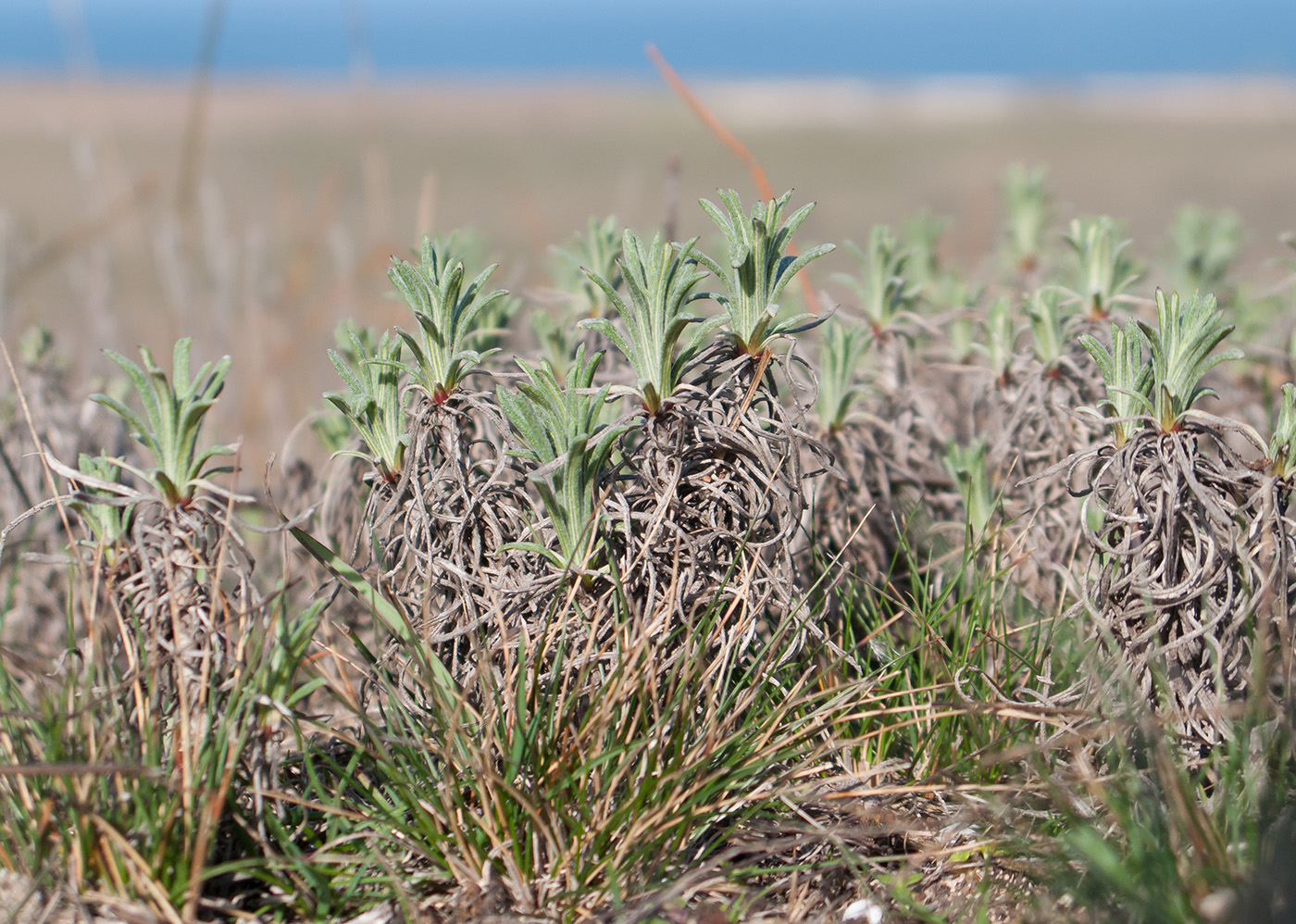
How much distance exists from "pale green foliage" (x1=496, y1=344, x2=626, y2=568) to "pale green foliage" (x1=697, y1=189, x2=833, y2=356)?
243mm

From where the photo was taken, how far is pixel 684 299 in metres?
1.62

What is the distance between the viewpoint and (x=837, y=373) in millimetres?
2057

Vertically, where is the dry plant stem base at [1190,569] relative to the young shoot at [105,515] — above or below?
below

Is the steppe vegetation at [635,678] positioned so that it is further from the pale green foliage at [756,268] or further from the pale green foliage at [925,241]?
the pale green foliage at [925,241]

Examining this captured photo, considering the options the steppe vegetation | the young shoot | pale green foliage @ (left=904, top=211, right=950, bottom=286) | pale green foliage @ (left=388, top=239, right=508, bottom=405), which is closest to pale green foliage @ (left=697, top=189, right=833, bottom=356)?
the steppe vegetation

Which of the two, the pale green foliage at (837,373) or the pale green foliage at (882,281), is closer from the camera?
the pale green foliage at (837,373)

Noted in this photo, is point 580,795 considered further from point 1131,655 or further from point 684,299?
point 1131,655

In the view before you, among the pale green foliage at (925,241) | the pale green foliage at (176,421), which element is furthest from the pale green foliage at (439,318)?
the pale green foliage at (925,241)

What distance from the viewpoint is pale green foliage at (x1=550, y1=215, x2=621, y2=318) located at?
7.43 feet

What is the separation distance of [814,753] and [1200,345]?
0.82m

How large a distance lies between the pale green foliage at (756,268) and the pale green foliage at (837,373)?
0.37 m

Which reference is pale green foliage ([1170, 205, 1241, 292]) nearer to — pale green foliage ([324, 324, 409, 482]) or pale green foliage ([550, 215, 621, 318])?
pale green foliage ([550, 215, 621, 318])

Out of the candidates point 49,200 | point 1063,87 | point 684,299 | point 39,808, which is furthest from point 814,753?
point 1063,87

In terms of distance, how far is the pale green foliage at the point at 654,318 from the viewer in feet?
5.15
